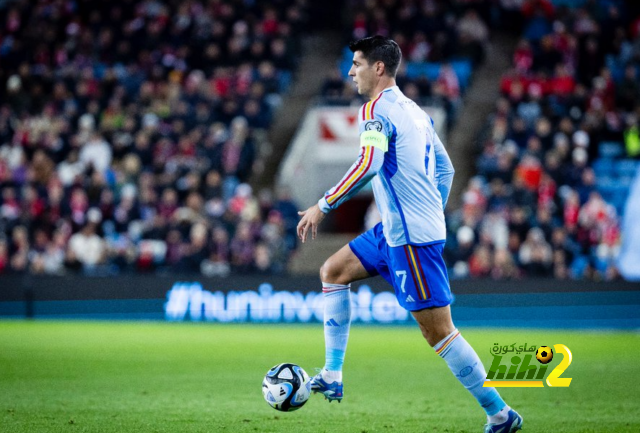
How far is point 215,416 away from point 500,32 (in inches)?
784

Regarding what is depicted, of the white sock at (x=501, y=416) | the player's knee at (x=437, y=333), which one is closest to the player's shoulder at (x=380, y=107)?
the player's knee at (x=437, y=333)

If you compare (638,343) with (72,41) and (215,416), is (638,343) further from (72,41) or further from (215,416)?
(72,41)

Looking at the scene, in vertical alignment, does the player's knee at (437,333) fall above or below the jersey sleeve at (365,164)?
below

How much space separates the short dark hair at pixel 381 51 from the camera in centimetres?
655

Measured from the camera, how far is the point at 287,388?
264 inches

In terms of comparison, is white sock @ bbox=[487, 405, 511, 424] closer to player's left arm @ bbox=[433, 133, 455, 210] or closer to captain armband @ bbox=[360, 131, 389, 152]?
player's left arm @ bbox=[433, 133, 455, 210]

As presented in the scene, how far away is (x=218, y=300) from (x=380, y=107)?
12070 millimetres

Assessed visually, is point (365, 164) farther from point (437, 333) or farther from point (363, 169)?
point (437, 333)

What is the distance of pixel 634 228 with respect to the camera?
64.2 ft

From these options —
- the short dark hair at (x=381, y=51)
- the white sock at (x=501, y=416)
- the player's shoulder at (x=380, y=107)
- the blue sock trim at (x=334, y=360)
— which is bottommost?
the white sock at (x=501, y=416)

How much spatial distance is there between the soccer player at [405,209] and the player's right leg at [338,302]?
48 millimetres

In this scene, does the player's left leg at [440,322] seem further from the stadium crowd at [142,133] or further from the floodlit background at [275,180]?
the stadium crowd at [142,133]

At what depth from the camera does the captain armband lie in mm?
6207

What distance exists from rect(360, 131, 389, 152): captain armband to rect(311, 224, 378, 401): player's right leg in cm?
85
